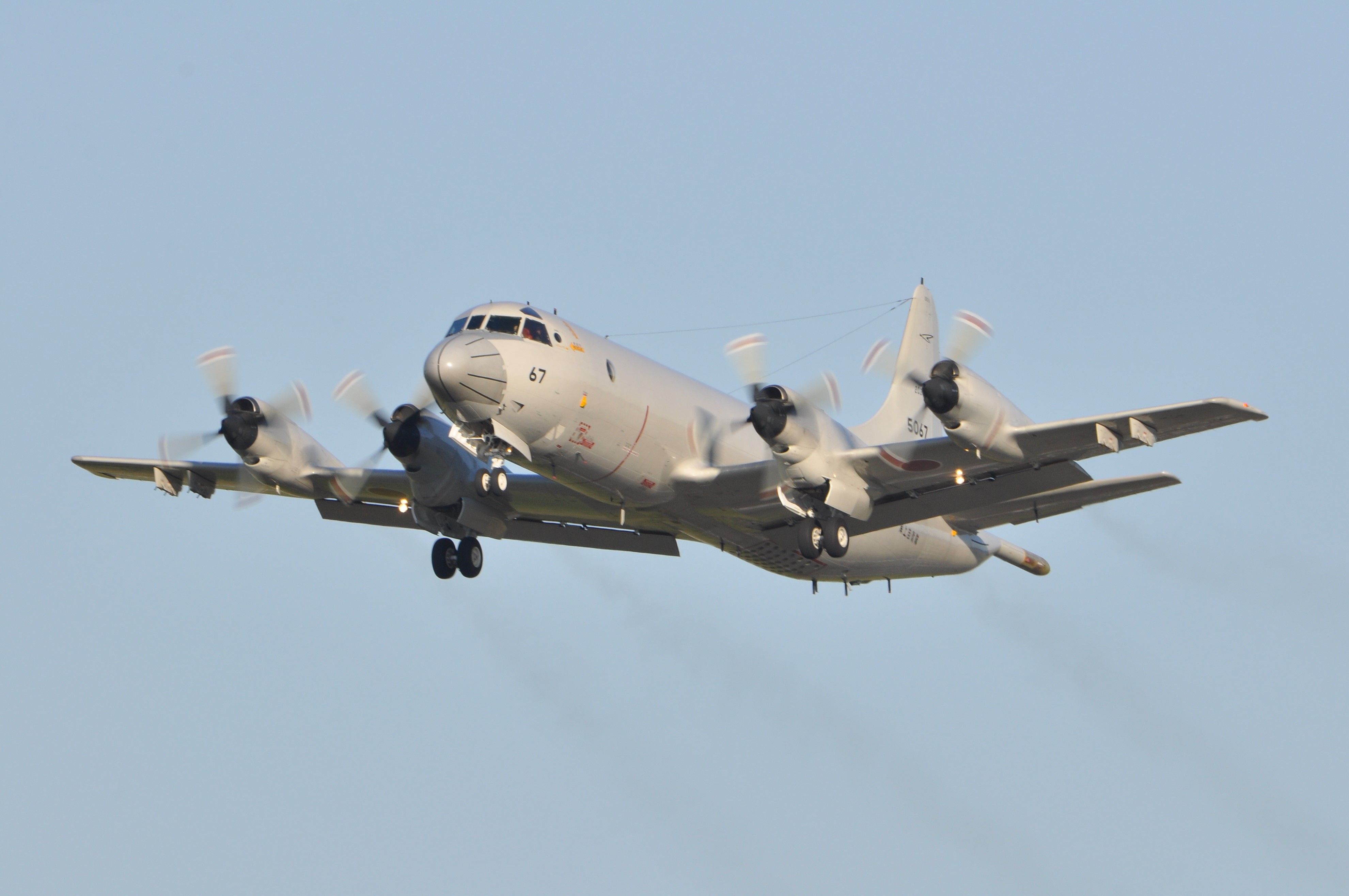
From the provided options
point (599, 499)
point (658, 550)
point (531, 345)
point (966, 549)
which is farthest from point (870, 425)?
point (531, 345)

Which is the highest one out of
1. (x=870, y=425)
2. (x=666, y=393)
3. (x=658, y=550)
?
(x=666, y=393)

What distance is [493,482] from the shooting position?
22.1m

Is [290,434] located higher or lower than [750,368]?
lower

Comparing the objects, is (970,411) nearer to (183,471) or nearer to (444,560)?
(444,560)

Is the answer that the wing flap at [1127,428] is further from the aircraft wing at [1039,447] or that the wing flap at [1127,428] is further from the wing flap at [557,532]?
the wing flap at [557,532]

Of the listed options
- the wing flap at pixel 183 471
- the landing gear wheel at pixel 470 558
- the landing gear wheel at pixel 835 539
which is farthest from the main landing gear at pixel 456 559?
the landing gear wheel at pixel 835 539

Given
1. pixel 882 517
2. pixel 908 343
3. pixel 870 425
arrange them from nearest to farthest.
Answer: pixel 882 517
pixel 870 425
pixel 908 343

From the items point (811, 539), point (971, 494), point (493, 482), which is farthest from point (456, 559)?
point (971, 494)

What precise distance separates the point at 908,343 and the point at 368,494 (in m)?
10.7

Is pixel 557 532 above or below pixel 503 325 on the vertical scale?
below

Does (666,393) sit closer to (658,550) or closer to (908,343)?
(658,550)

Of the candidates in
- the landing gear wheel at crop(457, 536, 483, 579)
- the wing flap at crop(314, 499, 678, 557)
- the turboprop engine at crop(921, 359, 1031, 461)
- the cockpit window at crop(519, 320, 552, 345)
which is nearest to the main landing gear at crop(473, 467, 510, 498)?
the cockpit window at crop(519, 320, 552, 345)

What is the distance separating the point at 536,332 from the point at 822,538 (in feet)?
17.2

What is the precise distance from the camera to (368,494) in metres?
26.7
